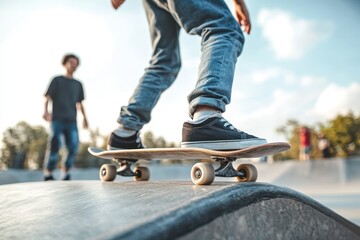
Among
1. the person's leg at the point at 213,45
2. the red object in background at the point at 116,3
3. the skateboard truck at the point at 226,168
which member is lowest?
the skateboard truck at the point at 226,168

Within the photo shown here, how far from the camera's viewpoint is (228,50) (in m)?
2.00

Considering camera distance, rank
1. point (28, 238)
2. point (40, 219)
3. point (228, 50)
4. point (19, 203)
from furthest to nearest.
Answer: point (228, 50) → point (19, 203) → point (40, 219) → point (28, 238)

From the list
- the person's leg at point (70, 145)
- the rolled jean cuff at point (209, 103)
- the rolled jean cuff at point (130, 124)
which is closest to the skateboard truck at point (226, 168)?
the rolled jean cuff at point (209, 103)

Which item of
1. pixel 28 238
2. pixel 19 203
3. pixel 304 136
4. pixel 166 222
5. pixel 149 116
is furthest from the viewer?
pixel 304 136

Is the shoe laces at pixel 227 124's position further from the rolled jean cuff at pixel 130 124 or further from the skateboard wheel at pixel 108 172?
the skateboard wheel at pixel 108 172

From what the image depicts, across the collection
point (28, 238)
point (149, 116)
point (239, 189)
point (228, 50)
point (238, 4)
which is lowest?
point (28, 238)

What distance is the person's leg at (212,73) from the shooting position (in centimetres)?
186

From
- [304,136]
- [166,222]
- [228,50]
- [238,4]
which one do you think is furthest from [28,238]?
[304,136]

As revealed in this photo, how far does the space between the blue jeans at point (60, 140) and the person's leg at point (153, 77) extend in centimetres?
372

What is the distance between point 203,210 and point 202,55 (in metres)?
1.22

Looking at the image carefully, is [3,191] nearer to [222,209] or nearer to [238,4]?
[222,209]

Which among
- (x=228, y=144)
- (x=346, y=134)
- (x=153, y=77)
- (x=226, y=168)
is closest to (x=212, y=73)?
(x=228, y=144)

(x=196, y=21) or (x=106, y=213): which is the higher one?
(x=196, y=21)

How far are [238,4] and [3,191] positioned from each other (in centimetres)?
194
